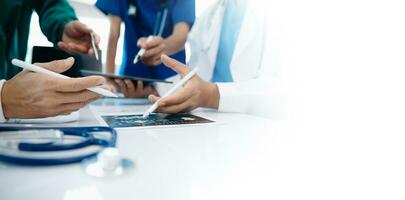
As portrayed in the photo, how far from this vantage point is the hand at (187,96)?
0.53 metres

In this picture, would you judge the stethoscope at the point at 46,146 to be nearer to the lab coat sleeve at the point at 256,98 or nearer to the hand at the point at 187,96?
the hand at the point at 187,96

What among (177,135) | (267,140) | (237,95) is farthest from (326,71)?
(177,135)

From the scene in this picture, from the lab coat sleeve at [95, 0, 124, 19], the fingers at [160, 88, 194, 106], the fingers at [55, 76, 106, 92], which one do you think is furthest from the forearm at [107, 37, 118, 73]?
the fingers at [55, 76, 106, 92]

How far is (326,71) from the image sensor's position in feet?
2.03

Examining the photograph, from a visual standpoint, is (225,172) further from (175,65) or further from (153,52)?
(153,52)

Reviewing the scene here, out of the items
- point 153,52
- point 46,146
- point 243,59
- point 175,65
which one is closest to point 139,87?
point 153,52

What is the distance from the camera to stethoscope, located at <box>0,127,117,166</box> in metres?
0.21

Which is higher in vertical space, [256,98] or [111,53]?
[111,53]

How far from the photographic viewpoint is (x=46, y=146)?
0.22 meters

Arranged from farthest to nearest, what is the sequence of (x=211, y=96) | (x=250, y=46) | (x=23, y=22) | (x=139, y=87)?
(x=250, y=46)
(x=139, y=87)
(x=23, y=22)
(x=211, y=96)

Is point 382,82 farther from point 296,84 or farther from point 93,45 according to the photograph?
point 93,45

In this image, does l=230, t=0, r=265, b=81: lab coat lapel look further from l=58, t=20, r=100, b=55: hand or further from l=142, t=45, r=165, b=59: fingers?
l=58, t=20, r=100, b=55: hand

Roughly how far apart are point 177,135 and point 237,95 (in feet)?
1.21

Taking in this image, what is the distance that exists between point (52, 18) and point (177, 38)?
49 cm
